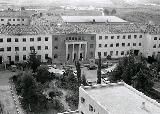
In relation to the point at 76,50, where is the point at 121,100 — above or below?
above

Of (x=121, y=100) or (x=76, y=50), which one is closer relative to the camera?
(x=121, y=100)

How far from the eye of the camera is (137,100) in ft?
111

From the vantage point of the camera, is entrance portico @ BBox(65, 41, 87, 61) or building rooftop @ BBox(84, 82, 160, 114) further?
entrance portico @ BBox(65, 41, 87, 61)

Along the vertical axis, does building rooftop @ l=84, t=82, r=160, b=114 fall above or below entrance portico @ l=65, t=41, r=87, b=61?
above

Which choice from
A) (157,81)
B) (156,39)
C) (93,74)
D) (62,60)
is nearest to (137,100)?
(157,81)

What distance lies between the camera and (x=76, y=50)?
72062mm

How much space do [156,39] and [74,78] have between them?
28.0 meters

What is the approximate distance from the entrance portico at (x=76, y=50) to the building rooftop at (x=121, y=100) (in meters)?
34.8

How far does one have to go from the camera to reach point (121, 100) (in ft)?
109

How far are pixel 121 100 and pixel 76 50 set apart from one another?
130 ft

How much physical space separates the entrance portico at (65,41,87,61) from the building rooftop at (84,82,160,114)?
34.8 meters

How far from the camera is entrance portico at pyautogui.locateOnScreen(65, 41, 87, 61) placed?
71463 millimetres

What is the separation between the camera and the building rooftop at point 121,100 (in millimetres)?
31219

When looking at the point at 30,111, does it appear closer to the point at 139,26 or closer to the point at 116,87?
the point at 116,87
